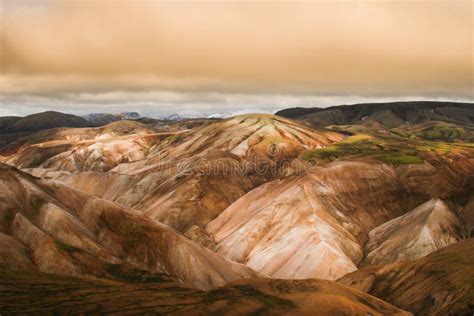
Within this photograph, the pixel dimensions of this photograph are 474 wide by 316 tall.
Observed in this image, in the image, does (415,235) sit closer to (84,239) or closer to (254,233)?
(254,233)

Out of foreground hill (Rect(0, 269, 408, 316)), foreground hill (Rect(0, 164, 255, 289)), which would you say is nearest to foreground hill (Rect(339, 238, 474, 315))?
foreground hill (Rect(0, 269, 408, 316))

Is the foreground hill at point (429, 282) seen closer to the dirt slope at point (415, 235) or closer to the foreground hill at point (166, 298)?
the foreground hill at point (166, 298)

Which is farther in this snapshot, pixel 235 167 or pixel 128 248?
pixel 235 167

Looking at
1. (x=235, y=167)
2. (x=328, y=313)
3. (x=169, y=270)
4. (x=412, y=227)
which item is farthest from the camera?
(x=235, y=167)

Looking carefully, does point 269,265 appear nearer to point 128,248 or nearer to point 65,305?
point 128,248

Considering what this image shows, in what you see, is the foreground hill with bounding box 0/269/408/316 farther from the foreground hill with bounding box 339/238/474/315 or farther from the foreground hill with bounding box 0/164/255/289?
the foreground hill with bounding box 0/164/255/289

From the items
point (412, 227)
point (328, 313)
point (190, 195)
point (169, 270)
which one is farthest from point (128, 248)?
point (412, 227)

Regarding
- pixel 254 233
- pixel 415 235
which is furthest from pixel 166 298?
pixel 415 235
